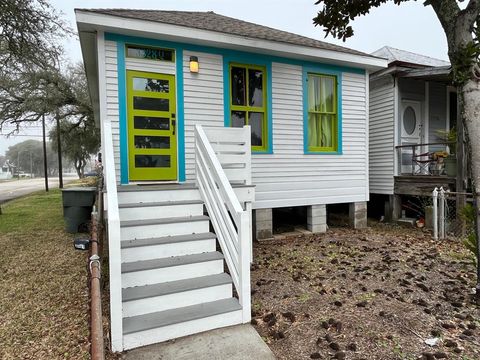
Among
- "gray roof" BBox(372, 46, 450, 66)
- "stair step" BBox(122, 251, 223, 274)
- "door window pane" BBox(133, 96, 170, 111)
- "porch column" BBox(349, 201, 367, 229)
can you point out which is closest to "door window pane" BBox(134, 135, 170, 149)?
"door window pane" BBox(133, 96, 170, 111)

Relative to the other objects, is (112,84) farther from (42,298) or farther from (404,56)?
(404,56)

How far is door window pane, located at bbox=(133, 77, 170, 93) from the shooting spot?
4941mm

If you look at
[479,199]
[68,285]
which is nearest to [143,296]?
[68,285]

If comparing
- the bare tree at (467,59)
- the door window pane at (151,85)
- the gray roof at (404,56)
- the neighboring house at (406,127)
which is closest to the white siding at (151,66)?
the door window pane at (151,85)

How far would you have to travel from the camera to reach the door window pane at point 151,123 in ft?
16.3

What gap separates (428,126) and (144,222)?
27.2 feet

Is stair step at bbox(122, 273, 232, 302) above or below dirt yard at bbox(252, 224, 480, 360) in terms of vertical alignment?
above

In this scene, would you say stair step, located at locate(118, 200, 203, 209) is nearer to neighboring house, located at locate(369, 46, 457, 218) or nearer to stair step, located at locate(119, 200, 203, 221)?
stair step, located at locate(119, 200, 203, 221)

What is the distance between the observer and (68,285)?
3.77 m

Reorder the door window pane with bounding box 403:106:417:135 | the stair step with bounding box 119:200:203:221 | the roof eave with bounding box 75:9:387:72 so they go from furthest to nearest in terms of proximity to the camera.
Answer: the door window pane with bounding box 403:106:417:135, the roof eave with bounding box 75:9:387:72, the stair step with bounding box 119:200:203:221

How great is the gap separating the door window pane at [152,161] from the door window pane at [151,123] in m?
0.46

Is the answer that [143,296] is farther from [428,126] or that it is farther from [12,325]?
[428,126]

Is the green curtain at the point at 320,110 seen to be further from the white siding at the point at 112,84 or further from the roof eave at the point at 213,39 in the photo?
the white siding at the point at 112,84

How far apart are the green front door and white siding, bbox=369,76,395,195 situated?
5548 millimetres
